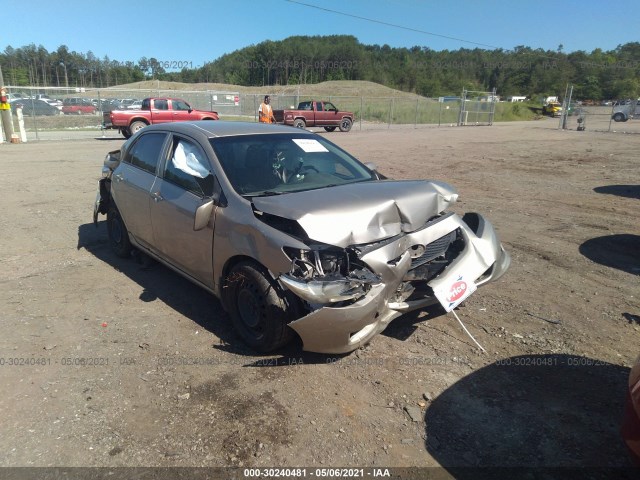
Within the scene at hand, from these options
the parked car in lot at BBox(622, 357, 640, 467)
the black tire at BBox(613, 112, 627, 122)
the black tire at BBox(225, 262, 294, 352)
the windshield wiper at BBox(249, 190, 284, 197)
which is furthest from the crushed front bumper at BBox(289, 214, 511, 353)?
the black tire at BBox(613, 112, 627, 122)

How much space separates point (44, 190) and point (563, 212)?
10178 millimetres

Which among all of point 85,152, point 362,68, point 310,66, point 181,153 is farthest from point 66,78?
point 181,153

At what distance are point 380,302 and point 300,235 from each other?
2.37ft

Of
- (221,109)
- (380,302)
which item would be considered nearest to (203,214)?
(380,302)

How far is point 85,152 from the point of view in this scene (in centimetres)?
1717

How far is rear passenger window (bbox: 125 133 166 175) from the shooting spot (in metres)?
4.78

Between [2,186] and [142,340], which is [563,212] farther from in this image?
[2,186]

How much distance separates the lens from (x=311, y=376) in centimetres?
329

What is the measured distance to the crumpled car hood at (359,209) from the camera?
3125 mm

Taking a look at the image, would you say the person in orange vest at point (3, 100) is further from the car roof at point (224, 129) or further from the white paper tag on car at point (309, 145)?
the white paper tag on car at point (309, 145)

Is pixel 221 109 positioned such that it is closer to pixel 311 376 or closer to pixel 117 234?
pixel 117 234

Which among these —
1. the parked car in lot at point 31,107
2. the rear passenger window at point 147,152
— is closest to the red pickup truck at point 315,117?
the parked car in lot at point 31,107

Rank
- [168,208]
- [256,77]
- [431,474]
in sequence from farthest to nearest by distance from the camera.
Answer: [256,77], [168,208], [431,474]

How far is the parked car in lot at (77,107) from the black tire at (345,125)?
16.8 meters
